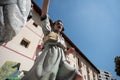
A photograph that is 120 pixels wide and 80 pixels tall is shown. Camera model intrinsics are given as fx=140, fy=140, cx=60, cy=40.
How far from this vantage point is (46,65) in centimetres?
183

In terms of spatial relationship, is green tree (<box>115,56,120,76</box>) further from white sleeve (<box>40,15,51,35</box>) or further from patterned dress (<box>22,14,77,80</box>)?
patterned dress (<box>22,14,77,80</box>)

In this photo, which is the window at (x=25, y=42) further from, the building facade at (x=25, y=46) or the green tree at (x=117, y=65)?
the green tree at (x=117, y=65)

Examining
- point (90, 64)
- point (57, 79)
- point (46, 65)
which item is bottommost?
point (57, 79)

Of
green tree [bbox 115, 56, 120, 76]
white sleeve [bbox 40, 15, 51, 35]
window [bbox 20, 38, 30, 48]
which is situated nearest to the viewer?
white sleeve [bbox 40, 15, 51, 35]

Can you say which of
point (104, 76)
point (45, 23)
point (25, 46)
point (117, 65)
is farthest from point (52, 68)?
point (104, 76)

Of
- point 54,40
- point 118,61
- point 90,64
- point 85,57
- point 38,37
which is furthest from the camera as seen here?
point 90,64

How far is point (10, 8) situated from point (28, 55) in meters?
10.5

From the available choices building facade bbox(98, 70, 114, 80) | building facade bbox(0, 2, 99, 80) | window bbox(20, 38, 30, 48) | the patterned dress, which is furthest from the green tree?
the patterned dress

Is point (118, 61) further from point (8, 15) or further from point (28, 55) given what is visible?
point (8, 15)

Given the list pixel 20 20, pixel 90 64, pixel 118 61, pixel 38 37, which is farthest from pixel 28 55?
pixel 90 64

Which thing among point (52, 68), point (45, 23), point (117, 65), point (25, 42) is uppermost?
point (117, 65)

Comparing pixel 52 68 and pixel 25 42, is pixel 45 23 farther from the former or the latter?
pixel 25 42

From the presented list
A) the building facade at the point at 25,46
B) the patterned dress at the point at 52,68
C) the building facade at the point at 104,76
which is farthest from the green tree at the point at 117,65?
the patterned dress at the point at 52,68

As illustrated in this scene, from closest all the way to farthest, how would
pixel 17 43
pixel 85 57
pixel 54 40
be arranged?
pixel 54 40 < pixel 17 43 < pixel 85 57
